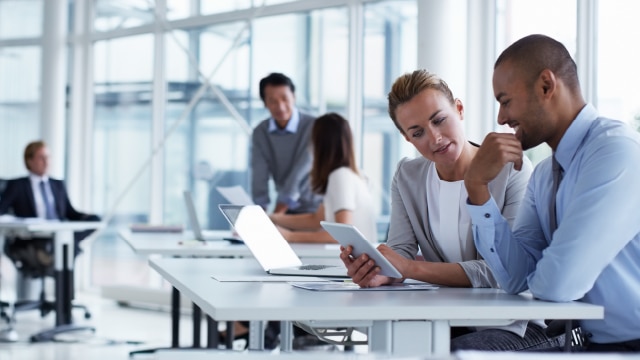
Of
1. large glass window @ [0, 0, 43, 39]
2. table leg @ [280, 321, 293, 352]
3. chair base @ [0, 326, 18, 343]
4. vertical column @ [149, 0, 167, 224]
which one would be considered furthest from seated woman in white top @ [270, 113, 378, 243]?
large glass window @ [0, 0, 43, 39]

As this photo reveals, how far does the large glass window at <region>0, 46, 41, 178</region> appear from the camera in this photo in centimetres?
1012

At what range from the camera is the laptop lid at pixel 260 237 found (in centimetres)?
299

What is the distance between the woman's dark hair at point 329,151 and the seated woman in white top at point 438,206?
1.71 metres

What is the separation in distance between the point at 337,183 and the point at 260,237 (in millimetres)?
1620

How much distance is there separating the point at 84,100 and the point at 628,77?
6.16 metres

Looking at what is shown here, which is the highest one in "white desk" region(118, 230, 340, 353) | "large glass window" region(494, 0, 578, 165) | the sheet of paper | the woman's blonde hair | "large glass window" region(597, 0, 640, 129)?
"large glass window" region(494, 0, 578, 165)

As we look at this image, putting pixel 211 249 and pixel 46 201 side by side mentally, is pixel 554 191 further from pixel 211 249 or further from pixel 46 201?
pixel 46 201

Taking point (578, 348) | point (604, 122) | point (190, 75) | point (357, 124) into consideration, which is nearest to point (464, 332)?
point (578, 348)

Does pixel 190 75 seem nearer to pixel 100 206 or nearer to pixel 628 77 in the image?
pixel 100 206

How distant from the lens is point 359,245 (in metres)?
2.43

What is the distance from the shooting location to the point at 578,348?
7.36 feet

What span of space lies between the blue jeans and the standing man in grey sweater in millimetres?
3070

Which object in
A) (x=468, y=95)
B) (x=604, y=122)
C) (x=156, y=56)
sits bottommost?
(x=604, y=122)

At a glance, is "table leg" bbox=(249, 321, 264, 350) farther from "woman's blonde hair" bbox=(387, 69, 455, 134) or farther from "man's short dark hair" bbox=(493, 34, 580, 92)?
"man's short dark hair" bbox=(493, 34, 580, 92)
